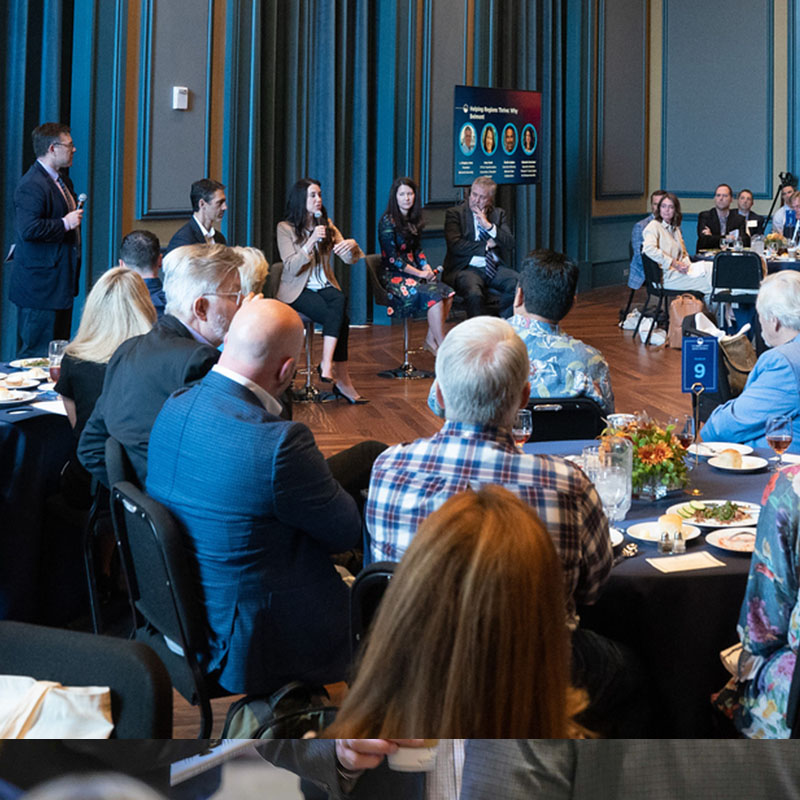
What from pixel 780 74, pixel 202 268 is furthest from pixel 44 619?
pixel 780 74

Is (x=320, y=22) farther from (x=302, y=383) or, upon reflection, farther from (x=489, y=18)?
(x=302, y=383)

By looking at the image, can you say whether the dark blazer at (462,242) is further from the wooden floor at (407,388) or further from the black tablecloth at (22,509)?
the black tablecloth at (22,509)

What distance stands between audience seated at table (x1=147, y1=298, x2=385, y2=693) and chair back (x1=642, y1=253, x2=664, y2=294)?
25.2ft

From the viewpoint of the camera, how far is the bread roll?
9.75 ft

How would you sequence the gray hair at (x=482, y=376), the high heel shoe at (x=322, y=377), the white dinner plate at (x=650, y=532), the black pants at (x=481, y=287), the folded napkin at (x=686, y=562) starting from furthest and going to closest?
1. the black pants at (x=481, y=287)
2. the high heel shoe at (x=322, y=377)
3. the white dinner plate at (x=650, y=532)
4. the folded napkin at (x=686, y=562)
5. the gray hair at (x=482, y=376)

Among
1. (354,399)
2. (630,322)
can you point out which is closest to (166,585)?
(354,399)

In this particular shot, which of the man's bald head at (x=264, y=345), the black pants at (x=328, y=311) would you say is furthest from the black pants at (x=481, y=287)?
the man's bald head at (x=264, y=345)

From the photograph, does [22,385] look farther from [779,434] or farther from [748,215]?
[748,215]

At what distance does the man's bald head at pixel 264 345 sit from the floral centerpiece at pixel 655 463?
820 millimetres

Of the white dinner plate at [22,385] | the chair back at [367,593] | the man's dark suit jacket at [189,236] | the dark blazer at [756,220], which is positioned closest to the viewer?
the chair back at [367,593]

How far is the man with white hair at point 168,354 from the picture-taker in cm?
300

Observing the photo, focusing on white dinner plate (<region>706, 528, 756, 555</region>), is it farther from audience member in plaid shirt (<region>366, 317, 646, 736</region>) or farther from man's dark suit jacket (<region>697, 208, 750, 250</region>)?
man's dark suit jacket (<region>697, 208, 750, 250</region>)

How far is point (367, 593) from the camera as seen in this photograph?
2.05m

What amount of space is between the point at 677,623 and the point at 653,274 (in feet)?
25.4
